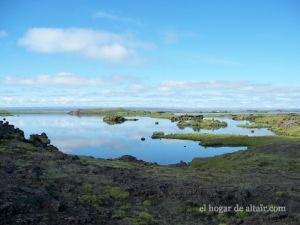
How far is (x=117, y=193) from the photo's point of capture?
32531 millimetres

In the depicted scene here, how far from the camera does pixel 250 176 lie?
4456cm

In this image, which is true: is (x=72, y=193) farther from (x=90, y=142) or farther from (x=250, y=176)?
(x=90, y=142)

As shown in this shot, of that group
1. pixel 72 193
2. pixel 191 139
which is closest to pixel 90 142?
pixel 191 139

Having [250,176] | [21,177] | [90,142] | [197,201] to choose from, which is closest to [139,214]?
[197,201]

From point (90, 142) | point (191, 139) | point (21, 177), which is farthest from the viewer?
point (191, 139)

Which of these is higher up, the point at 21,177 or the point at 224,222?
the point at 21,177

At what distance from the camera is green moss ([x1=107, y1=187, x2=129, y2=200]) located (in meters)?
31.9

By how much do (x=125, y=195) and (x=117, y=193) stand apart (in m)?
0.76

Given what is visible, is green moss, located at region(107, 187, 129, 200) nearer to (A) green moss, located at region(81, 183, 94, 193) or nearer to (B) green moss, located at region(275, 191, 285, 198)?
(A) green moss, located at region(81, 183, 94, 193)

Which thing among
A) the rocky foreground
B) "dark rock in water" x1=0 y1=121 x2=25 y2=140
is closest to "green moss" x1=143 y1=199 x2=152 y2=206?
the rocky foreground

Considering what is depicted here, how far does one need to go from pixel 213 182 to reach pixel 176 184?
462 centimetres

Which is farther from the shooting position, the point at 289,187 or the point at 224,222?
the point at 289,187

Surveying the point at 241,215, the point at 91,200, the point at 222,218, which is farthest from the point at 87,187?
the point at 241,215

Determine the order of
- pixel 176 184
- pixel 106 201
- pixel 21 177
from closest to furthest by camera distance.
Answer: pixel 106 201 < pixel 21 177 < pixel 176 184
